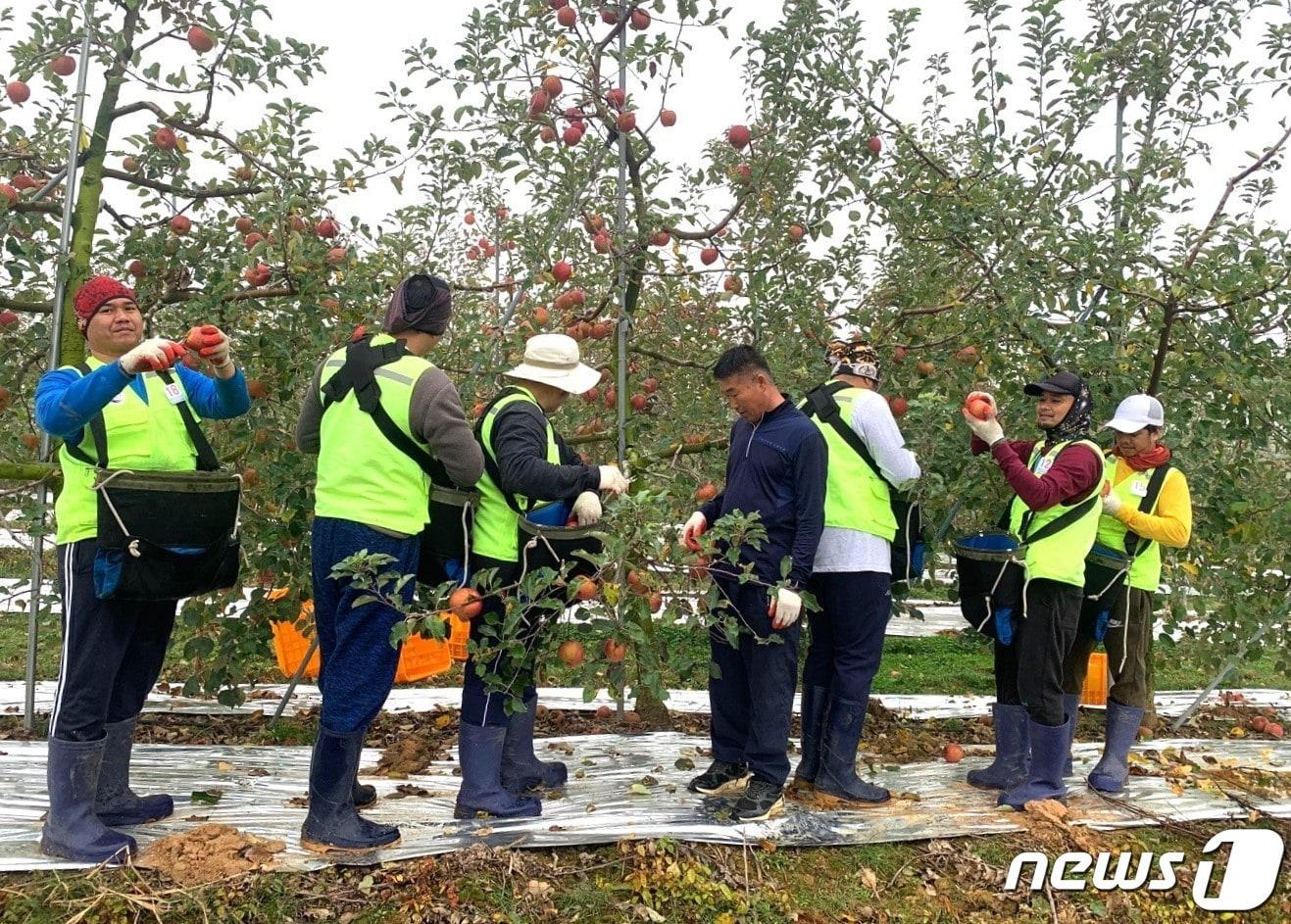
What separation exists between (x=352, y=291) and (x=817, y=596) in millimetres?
2065

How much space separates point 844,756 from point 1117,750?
1.14 metres

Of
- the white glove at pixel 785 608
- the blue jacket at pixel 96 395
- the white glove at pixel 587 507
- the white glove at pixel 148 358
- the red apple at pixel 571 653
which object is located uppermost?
the white glove at pixel 148 358

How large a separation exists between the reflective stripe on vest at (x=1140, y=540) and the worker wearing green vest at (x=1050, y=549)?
28 cm

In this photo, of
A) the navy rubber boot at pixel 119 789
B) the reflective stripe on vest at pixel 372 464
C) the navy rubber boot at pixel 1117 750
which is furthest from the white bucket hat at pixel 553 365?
the navy rubber boot at pixel 1117 750

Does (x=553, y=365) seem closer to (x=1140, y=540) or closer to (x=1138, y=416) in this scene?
(x=1138, y=416)

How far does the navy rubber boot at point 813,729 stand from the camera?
365 cm

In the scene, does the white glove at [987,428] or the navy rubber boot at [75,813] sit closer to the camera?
the navy rubber boot at [75,813]

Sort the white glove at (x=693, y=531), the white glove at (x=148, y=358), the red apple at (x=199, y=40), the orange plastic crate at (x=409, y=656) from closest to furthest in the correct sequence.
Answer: the white glove at (x=148, y=358)
the white glove at (x=693, y=531)
the red apple at (x=199, y=40)
the orange plastic crate at (x=409, y=656)

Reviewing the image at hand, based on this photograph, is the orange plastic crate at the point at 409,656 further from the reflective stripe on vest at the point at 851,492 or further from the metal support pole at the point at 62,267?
the reflective stripe on vest at the point at 851,492

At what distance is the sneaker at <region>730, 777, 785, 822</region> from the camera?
322 centimetres

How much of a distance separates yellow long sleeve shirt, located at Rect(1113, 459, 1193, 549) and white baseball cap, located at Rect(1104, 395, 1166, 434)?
0.61ft

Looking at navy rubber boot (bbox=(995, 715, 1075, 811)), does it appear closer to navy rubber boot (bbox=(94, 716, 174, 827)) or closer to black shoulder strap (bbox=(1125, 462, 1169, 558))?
black shoulder strap (bbox=(1125, 462, 1169, 558))

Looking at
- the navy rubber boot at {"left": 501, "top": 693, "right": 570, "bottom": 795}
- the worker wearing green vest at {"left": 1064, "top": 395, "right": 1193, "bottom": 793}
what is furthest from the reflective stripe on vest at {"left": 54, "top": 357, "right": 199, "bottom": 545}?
the worker wearing green vest at {"left": 1064, "top": 395, "right": 1193, "bottom": 793}

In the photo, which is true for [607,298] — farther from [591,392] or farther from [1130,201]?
[1130,201]
